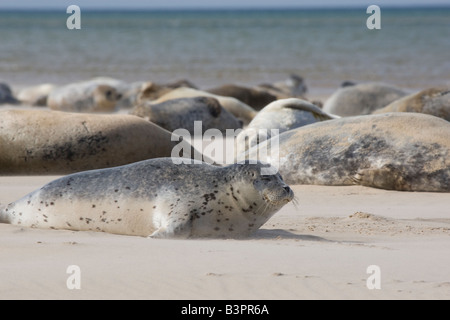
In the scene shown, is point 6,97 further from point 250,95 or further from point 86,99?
point 250,95

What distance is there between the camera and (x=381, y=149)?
702 centimetres

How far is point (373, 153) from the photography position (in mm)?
7031

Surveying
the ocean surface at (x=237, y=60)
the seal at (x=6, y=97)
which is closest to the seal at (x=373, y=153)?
the seal at (x=6, y=97)

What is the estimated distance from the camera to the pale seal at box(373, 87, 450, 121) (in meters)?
9.87

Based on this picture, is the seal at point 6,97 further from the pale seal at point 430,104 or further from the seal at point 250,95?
the pale seal at point 430,104

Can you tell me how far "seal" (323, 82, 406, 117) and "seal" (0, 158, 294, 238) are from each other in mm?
8672

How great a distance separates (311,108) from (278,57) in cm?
2257

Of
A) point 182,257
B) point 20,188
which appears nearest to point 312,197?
point 20,188

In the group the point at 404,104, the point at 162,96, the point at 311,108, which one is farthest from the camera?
the point at 162,96

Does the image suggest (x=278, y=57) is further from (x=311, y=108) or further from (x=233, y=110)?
(x=311, y=108)

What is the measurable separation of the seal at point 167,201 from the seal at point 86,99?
11294mm

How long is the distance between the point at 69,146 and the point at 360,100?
708 centimetres

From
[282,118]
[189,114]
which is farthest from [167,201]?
[189,114]
